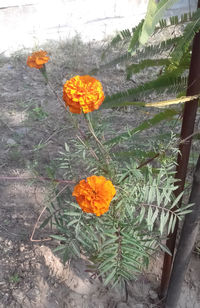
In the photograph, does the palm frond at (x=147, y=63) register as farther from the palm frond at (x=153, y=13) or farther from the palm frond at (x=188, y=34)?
the palm frond at (x=153, y=13)

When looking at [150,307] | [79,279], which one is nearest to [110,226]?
[79,279]

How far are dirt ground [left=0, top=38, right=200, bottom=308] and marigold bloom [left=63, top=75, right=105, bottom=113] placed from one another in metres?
0.42

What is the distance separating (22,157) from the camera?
2402mm

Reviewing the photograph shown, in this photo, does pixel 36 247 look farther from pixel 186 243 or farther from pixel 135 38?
pixel 135 38

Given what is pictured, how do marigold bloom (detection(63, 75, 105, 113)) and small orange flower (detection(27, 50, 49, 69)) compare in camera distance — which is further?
small orange flower (detection(27, 50, 49, 69))

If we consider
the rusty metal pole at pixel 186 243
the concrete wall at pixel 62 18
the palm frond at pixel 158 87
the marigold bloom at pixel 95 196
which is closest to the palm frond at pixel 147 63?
the palm frond at pixel 158 87

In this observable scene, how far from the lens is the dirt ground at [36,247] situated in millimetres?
1602

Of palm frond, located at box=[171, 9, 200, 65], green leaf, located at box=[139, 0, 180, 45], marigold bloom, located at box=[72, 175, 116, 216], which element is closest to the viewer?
green leaf, located at box=[139, 0, 180, 45]

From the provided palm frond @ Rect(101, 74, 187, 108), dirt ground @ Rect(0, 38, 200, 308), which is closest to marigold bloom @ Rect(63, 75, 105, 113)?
palm frond @ Rect(101, 74, 187, 108)

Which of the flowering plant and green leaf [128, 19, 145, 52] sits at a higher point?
green leaf [128, 19, 145, 52]

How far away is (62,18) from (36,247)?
3.16 metres

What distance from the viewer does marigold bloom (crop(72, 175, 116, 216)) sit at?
3.03 feet

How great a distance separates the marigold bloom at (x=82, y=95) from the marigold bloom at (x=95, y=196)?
22 centimetres

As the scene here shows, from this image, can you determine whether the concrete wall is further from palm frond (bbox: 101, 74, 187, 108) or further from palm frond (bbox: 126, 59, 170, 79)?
palm frond (bbox: 101, 74, 187, 108)
